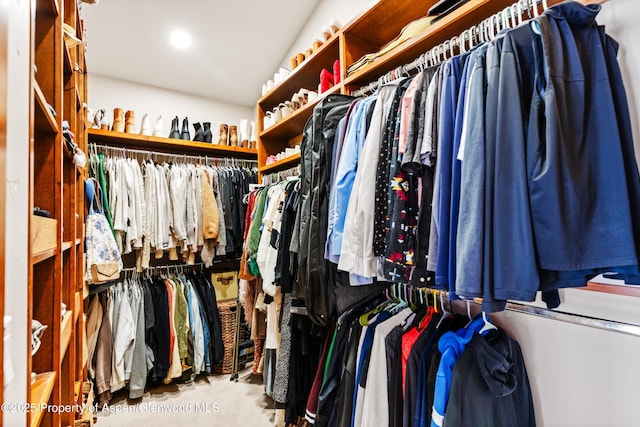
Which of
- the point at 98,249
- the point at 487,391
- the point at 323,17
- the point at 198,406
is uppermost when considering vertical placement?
the point at 323,17

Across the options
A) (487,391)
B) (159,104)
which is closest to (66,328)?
(487,391)

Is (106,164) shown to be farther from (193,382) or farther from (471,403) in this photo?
(471,403)

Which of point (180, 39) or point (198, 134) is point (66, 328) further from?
point (180, 39)

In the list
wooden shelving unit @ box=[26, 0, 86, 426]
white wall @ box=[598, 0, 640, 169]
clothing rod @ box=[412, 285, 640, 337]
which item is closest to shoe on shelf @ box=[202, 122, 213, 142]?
wooden shelving unit @ box=[26, 0, 86, 426]

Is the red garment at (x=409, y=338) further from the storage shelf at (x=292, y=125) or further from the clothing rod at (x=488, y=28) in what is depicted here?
the storage shelf at (x=292, y=125)

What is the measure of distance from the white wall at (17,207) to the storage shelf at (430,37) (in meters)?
1.10

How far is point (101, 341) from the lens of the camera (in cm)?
218

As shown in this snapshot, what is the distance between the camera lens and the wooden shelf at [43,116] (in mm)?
700

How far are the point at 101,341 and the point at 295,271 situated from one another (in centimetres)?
174

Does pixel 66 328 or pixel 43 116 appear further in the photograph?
pixel 66 328

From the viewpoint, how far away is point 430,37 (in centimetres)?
110

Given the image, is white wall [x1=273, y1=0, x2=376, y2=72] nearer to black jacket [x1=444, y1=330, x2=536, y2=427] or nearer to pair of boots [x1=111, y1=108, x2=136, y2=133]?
pair of boots [x1=111, y1=108, x2=136, y2=133]

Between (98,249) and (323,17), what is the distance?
6.96ft

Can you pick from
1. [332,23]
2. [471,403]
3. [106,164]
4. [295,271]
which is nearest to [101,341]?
[106,164]
